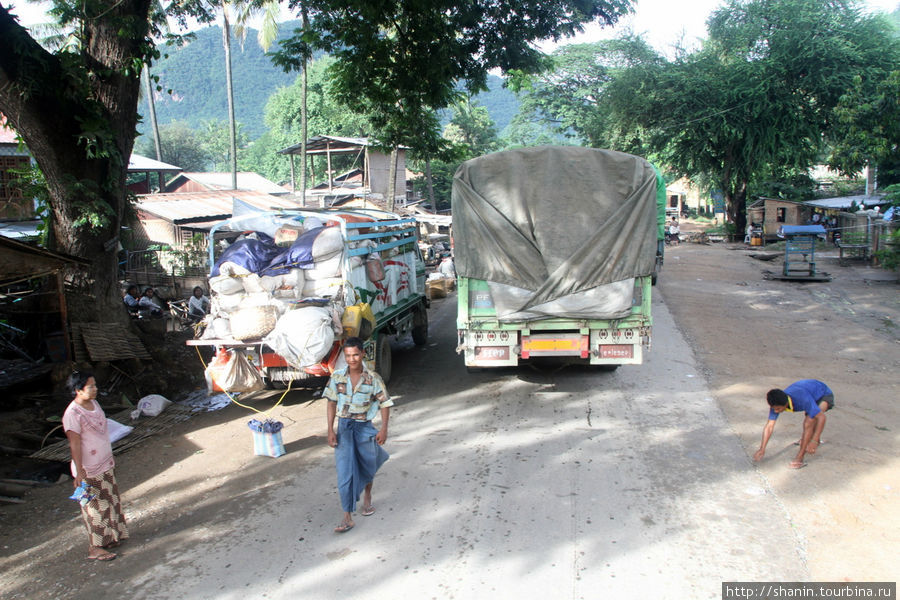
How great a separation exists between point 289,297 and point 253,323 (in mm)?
558

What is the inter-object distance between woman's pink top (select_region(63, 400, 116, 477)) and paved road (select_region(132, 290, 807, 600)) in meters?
0.90

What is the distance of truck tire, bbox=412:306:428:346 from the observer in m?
11.6

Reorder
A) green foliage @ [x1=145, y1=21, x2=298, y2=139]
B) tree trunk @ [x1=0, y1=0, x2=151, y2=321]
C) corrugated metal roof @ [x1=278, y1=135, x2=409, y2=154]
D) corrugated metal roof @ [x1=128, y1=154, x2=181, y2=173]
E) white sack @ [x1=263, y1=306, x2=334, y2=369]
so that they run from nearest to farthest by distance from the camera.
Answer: white sack @ [x1=263, y1=306, x2=334, y2=369]
tree trunk @ [x1=0, y1=0, x2=151, y2=321]
corrugated metal roof @ [x1=128, y1=154, x2=181, y2=173]
corrugated metal roof @ [x1=278, y1=135, x2=409, y2=154]
green foliage @ [x1=145, y1=21, x2=298, y2=139]

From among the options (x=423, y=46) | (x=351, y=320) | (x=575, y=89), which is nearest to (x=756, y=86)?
(x=575, y=89)

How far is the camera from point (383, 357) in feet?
30.3

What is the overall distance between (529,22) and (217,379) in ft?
40.0

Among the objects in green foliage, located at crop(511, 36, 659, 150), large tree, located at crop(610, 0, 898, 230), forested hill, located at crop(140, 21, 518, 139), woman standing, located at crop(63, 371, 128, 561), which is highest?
forested hill, located at crop(140, 21, 518, 139)

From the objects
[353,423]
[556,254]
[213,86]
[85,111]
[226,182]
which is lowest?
[353,423]

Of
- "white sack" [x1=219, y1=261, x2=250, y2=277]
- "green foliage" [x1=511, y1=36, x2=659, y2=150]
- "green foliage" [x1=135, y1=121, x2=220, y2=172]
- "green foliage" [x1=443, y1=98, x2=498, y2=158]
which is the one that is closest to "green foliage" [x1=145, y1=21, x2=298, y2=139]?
"green foliage" [x1=135, y1=121, x2=220, y2=172]

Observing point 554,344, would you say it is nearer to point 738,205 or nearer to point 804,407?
point 804,407

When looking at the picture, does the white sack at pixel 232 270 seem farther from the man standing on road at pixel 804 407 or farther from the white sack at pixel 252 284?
the man standing on road at pixel 804 407

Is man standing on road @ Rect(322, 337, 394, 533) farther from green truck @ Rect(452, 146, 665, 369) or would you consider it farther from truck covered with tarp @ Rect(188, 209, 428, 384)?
green truck @ Rect(452, 146, 665, 369)

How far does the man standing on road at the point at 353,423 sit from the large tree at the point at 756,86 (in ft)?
93.4

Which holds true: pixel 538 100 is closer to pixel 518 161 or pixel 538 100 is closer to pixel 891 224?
pixel 891 224
